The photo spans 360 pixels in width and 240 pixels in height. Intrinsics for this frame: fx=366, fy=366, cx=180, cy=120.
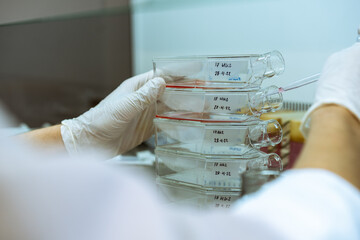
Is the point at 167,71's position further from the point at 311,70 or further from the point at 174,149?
the point at 311,70

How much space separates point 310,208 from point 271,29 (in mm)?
1148

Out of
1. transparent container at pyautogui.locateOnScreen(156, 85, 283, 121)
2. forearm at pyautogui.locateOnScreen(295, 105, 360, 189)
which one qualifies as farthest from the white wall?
forearm at pyautogui.locateOnScreen(295, 105, 360, 189)

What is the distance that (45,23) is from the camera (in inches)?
88.0

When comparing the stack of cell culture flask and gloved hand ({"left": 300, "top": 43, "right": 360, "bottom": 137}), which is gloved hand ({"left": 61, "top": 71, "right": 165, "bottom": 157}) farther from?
gloved hand ({"left": 300, "top": 43, "right": 360, "bottom": 137})

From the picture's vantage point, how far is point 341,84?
79 centimetres

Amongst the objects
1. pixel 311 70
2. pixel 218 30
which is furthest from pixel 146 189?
pixel 218 30

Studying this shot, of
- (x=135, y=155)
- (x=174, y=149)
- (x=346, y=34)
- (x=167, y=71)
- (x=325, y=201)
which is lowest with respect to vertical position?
(x=135, y=155)

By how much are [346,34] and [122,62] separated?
5.37 feet

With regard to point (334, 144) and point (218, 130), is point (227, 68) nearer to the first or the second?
point (218, 130)

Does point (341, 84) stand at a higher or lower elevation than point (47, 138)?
higher

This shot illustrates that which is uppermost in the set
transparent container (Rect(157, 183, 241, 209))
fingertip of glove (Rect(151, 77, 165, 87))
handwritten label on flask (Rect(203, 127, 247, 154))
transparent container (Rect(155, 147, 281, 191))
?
fingertip of glove (Rect(151, 77, 165, 87))

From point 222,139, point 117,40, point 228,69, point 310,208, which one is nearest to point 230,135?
point 222,139

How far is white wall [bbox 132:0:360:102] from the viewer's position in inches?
51.8

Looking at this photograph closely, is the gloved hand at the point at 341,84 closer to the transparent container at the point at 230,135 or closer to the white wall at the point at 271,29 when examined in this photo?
the transparent container at the point at 230,135
